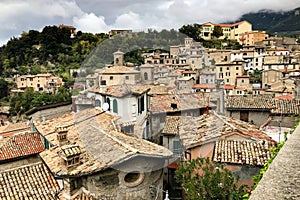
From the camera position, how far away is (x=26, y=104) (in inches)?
1558

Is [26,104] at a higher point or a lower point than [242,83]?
lower

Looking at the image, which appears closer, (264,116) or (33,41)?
(264,116)

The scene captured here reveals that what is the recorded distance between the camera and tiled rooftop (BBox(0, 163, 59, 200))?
270 inches

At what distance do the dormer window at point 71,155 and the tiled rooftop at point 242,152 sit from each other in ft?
11.0

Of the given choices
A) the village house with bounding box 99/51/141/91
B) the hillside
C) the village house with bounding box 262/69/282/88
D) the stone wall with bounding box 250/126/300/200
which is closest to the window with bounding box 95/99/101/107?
the village house with bounding box 99/51/141/91

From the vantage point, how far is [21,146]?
37.4 ft

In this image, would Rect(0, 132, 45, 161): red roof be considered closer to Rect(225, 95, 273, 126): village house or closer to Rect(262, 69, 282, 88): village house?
Rect(225, 95, 273, 126): village house

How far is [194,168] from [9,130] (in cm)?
1981

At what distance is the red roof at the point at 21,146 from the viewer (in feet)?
35.8

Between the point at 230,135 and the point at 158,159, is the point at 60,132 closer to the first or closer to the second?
the point at 158,159

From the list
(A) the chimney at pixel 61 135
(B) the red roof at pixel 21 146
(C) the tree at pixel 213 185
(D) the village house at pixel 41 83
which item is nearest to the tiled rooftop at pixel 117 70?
(C) the tree at pixel 213 185

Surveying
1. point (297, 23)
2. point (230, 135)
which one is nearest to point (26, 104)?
point (230, 135)

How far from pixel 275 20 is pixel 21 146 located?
382 feet

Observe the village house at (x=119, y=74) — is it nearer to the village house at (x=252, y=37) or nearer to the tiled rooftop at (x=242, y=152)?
the tiled rooftop at (x=242, y=152)
